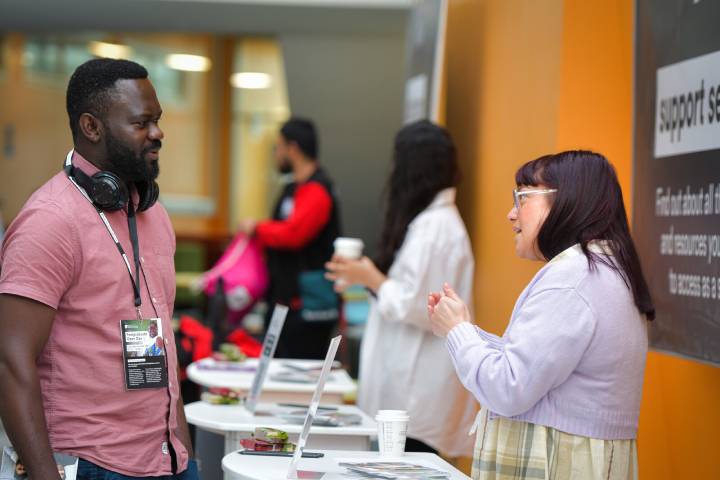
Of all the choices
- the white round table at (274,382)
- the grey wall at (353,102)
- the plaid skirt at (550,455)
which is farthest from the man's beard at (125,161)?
the grey wall at (353,102)

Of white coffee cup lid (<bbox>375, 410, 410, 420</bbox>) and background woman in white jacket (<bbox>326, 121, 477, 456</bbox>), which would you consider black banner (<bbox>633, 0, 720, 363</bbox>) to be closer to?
white coffee cup lid (<bbox>375, 410, 410, 420</bbox>)

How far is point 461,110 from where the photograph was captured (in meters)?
5.07

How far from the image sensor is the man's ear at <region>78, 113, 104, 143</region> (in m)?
2.44

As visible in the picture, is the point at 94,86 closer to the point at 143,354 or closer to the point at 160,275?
the point at 160,275

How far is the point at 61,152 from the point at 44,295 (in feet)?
36.4

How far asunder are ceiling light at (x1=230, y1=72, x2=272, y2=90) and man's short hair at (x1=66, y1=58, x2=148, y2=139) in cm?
1037

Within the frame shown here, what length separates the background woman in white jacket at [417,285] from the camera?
4098mm

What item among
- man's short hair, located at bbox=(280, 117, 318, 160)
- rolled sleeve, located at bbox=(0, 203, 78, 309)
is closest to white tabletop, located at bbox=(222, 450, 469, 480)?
rolled sleeve, located at bbox=(0, 203, 78, 309)

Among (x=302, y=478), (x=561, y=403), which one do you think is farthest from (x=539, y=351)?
(x=302, y=478)

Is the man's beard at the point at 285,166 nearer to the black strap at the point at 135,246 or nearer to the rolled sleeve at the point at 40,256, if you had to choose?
the black strap at the point at 135,246

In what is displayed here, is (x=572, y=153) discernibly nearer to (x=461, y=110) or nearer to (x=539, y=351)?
(x=539, y=351)

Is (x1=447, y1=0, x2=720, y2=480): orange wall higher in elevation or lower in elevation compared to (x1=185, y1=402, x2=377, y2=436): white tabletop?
higher

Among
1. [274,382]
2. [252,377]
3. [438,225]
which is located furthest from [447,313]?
[252,377]

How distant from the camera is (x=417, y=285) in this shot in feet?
13.3
